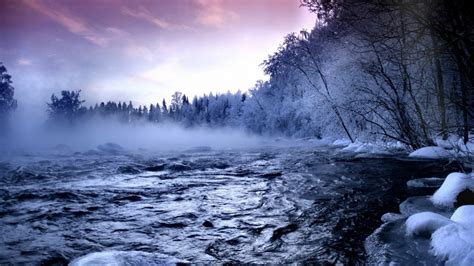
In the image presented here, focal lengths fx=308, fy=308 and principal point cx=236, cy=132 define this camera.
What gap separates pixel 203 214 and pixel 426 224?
3657mm

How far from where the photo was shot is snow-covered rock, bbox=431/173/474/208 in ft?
17.3

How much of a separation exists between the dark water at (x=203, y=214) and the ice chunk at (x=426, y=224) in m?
0.65

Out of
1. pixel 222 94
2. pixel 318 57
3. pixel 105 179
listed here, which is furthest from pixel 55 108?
pixel 105 179

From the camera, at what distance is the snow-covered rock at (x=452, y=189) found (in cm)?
526

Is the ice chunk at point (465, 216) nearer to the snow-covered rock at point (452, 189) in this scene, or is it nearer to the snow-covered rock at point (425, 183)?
the snow-covered rock at point (452, 189)

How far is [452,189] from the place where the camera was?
17.7ft

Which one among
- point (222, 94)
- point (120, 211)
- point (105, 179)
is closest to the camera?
point (120, 211)

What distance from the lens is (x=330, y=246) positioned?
4.05 m

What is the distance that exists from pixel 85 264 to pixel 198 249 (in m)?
1.42

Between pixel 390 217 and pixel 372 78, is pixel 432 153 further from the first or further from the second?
pixel 390 217

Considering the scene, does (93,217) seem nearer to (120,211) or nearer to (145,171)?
(120,211)

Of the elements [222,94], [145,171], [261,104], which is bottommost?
[145,171]

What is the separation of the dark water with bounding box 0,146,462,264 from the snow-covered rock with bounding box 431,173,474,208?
808 millimetres

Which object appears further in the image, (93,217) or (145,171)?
(145,171)
